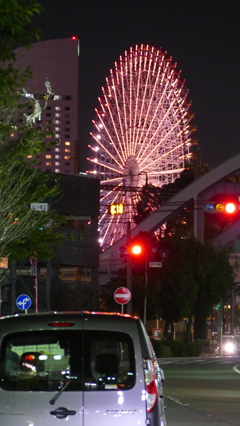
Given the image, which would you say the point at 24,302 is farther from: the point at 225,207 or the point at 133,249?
the point at 225,207

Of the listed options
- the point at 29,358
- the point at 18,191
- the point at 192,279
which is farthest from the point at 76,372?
the point at 192,279

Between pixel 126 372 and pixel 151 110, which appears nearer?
pixel 126 372

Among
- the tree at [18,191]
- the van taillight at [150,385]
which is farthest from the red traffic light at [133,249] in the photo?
the van taillight at [150,385]

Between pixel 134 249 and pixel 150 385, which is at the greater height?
pixel 134 249

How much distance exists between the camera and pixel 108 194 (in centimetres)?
7325

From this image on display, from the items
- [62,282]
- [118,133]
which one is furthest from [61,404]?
[118,133]

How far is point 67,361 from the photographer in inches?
331

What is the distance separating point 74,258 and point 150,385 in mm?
47865

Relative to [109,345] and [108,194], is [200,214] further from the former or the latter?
[109,345]

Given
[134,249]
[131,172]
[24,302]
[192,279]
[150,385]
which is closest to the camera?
[150,385]

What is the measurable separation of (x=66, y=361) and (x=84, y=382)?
254 millimetres

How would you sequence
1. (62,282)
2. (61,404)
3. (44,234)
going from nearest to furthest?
(61,404), (44,234), (62,282)

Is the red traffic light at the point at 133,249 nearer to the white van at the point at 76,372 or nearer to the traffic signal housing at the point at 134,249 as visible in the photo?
the traffic signal housing at the point at 134,249

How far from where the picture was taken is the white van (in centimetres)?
830
